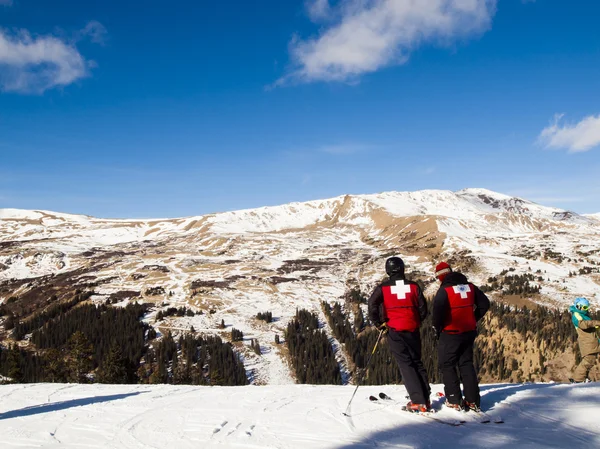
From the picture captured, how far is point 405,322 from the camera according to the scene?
759cm

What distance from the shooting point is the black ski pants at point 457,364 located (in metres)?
7.56

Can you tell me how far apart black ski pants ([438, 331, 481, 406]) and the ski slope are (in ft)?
1.43

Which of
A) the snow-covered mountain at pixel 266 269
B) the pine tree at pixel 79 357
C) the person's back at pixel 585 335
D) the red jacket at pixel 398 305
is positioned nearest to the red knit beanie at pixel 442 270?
the red jacket at pixel 398 305

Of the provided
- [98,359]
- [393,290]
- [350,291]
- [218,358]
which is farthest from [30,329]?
[393,290]

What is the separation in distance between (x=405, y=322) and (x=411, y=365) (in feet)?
2.86

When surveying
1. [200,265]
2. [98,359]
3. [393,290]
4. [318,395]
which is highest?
[200,265]

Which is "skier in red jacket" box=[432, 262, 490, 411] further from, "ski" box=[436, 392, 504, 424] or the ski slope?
the ski slope

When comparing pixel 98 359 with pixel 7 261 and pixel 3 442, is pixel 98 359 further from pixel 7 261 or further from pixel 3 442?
pixel 7 261

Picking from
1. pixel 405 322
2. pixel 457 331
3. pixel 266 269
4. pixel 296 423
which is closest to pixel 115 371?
pixel 296 423

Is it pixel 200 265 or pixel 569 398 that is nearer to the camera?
pixel 569 398

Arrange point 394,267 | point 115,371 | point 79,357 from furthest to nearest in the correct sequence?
point 115,371, point 79,357, point 394,267

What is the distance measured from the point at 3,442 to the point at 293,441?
555 centimetres

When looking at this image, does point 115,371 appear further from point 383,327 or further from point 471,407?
point 471,407

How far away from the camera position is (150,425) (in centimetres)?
772
